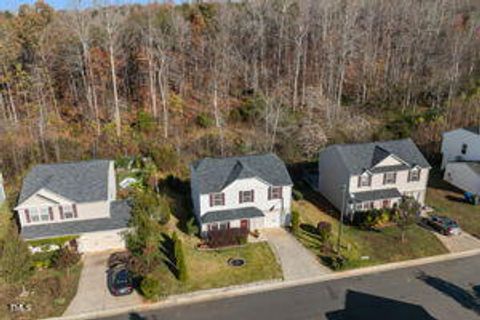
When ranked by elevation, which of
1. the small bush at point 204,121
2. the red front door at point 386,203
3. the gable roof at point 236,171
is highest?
the small bush at point 204,121

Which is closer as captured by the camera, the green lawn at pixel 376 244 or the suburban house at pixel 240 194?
the green lawn at pixel 376 244

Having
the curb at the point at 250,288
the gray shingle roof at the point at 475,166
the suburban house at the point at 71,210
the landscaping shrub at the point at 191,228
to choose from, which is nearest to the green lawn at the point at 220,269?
the curb at the point at 250,288

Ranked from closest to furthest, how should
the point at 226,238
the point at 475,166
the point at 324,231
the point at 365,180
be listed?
the point at 226,238, the point at 324,231, the point at 365,180, the point at 475,166

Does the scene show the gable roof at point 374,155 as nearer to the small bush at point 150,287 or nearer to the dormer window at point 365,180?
the dormer window at point 365,180

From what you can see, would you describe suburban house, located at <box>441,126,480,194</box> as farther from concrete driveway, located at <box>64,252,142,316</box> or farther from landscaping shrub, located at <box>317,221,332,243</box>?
concrete driveway, located at <box>64,252,142,316</box>

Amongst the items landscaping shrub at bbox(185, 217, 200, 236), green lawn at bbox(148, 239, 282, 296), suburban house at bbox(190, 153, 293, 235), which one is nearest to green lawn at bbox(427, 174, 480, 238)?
suburban house at bbox(190, 153, 293, 235)

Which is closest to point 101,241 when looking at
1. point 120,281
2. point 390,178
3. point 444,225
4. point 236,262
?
point 120,281

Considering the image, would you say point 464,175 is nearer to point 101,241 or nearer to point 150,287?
point 150,287
